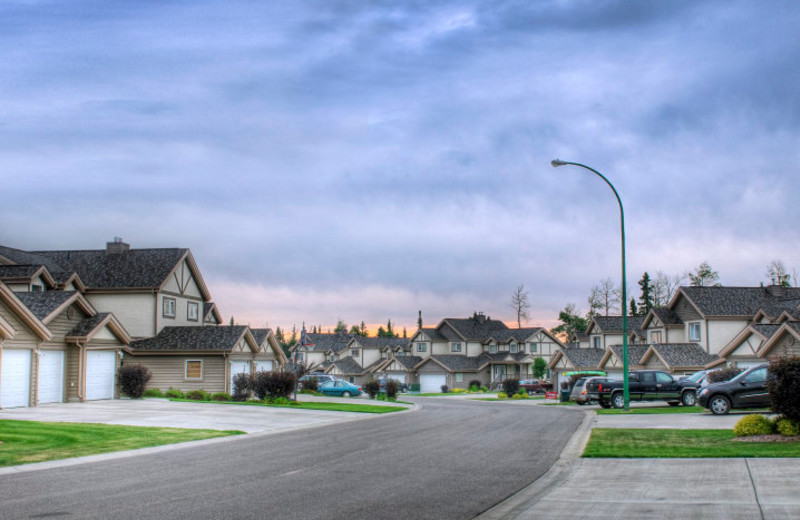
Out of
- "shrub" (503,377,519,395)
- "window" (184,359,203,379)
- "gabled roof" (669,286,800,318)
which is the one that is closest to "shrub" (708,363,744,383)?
"gabled roof" (669,286,800,318)

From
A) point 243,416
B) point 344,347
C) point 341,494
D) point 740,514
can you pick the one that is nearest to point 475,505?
point 341,494

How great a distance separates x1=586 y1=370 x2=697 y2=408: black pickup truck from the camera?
36.0m

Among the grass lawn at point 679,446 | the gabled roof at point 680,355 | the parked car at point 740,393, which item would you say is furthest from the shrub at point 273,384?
the gabled roof at point 680,355

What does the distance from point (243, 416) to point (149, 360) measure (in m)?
18.6

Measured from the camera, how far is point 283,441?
782 inches

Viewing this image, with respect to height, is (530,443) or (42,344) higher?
(42,344)

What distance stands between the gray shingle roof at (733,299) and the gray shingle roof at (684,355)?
114 inches

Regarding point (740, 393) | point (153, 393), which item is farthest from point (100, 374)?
point (740, 393)

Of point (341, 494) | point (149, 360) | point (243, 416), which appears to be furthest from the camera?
point (149, 360)

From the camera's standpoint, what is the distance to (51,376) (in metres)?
33.2

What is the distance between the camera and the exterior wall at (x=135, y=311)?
149 feet

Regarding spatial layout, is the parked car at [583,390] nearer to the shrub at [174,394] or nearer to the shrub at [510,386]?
the shrub at [174,394]

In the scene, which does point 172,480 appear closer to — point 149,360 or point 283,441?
point 283,441

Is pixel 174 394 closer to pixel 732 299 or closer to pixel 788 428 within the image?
pixel 788 428
